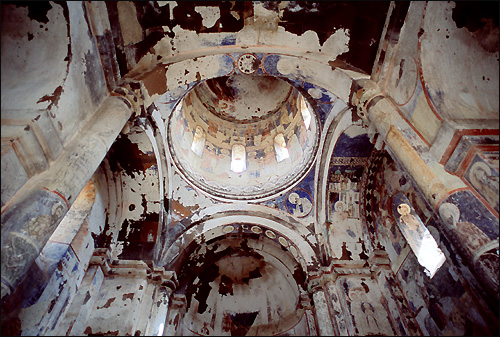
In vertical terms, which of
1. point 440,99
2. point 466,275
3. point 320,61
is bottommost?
point 466,275

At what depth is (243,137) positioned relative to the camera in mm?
11031

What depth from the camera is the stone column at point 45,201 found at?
294 centimetres

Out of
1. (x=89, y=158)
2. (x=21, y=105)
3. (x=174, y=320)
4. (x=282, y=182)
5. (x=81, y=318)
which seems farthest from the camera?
(x=282, y=182)

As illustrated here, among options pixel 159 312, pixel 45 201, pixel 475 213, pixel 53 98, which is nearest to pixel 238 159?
pixel 159 312

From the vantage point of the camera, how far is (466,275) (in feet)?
16.4

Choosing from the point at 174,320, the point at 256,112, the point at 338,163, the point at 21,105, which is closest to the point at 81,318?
the point at 174,320

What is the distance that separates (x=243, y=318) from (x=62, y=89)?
7857mm

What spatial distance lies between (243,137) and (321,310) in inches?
244

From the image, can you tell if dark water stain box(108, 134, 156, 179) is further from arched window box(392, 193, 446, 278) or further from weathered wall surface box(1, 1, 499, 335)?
arched window box(392, 193, 446, 278)

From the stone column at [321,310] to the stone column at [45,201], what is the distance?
549cm

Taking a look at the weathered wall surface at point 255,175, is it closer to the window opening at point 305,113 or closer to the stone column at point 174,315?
the stone column at point 174,315

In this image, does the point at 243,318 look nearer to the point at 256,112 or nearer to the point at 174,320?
the point at 174,320

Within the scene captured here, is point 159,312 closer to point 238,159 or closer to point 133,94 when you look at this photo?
point 133,94

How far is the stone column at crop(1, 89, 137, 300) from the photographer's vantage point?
2936mm
